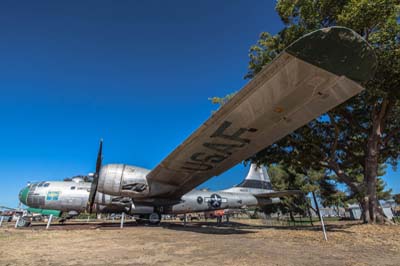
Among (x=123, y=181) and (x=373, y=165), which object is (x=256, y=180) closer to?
(x=373, y=165)

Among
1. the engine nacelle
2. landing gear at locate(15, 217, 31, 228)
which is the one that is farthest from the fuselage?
the engine nacelle

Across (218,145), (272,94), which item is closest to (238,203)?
(218,145)

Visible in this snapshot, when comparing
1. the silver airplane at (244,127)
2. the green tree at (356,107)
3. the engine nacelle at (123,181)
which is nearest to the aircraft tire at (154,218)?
the silver airplane at (244,127)

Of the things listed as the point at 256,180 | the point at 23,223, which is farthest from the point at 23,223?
the point at 256,180

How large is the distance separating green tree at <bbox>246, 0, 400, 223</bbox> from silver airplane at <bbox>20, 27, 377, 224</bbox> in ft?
16.6

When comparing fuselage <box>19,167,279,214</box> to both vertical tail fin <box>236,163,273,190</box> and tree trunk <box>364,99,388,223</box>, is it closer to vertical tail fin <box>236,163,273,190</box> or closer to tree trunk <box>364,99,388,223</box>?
vertical tail fin <box>236,163,273,190</box>

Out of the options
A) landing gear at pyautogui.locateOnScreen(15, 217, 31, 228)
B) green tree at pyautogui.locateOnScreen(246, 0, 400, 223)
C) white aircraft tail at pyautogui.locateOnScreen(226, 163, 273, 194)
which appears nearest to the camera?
green tree at pyautogui.locateOnScreen(246, 0, 400, 223)

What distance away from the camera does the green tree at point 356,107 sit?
9.56m

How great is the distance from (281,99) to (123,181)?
29.1 feet

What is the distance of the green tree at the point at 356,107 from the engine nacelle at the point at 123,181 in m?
7.83

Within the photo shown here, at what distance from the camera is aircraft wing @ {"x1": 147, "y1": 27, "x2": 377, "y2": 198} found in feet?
17.5

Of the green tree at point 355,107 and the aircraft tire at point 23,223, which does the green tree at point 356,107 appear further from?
the aircraft tire at point 23,223

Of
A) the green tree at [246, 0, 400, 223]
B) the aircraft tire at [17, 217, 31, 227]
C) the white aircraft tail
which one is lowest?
the aircraft tire at [17, 217, 31, 227]

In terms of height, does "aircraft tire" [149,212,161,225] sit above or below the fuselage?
below
